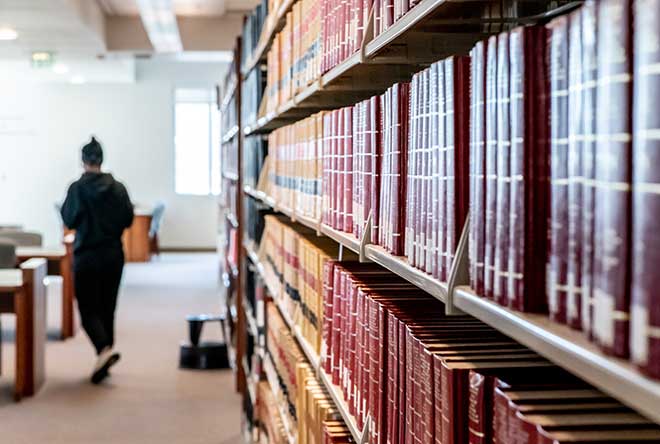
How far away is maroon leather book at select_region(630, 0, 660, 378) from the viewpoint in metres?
0.74

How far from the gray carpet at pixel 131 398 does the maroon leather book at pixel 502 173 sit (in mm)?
4140

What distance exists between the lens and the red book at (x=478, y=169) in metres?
1.15

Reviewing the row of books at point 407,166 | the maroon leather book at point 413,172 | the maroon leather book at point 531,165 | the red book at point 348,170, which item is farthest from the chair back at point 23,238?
the maroon leather book at point 531,165

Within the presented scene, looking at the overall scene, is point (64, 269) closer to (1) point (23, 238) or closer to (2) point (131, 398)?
(1) point (23, 238)

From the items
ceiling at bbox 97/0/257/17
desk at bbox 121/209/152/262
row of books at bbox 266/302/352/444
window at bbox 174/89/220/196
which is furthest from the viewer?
window at bbox 174/89/220/196

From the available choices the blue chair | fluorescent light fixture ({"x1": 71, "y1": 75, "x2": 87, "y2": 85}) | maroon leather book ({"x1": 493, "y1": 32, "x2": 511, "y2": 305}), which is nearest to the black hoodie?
maroon leather book ({"x1": 493, "y1": 32, "x2": 511, "y2": 305})

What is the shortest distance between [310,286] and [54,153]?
44.3ft

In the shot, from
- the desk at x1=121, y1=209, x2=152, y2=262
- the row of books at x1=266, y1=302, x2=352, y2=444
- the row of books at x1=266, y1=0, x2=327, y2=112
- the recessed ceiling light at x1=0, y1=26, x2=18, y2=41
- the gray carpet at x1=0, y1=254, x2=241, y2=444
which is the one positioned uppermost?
the recessed ceiling light at x1=0, y1=26, x2=18, y2=41

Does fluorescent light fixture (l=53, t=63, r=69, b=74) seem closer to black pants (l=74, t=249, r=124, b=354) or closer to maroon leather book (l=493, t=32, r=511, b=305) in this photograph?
black pants (l=74, t=249, r=124, b=354)

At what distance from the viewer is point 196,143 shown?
15.9 meters

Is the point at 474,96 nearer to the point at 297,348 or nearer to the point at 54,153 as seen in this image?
the point at 297,348

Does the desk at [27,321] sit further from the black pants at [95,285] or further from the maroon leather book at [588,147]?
the maroon leather book at [588,147]

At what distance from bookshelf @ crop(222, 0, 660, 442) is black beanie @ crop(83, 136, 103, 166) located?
3302 mm

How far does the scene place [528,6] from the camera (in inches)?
62.8
